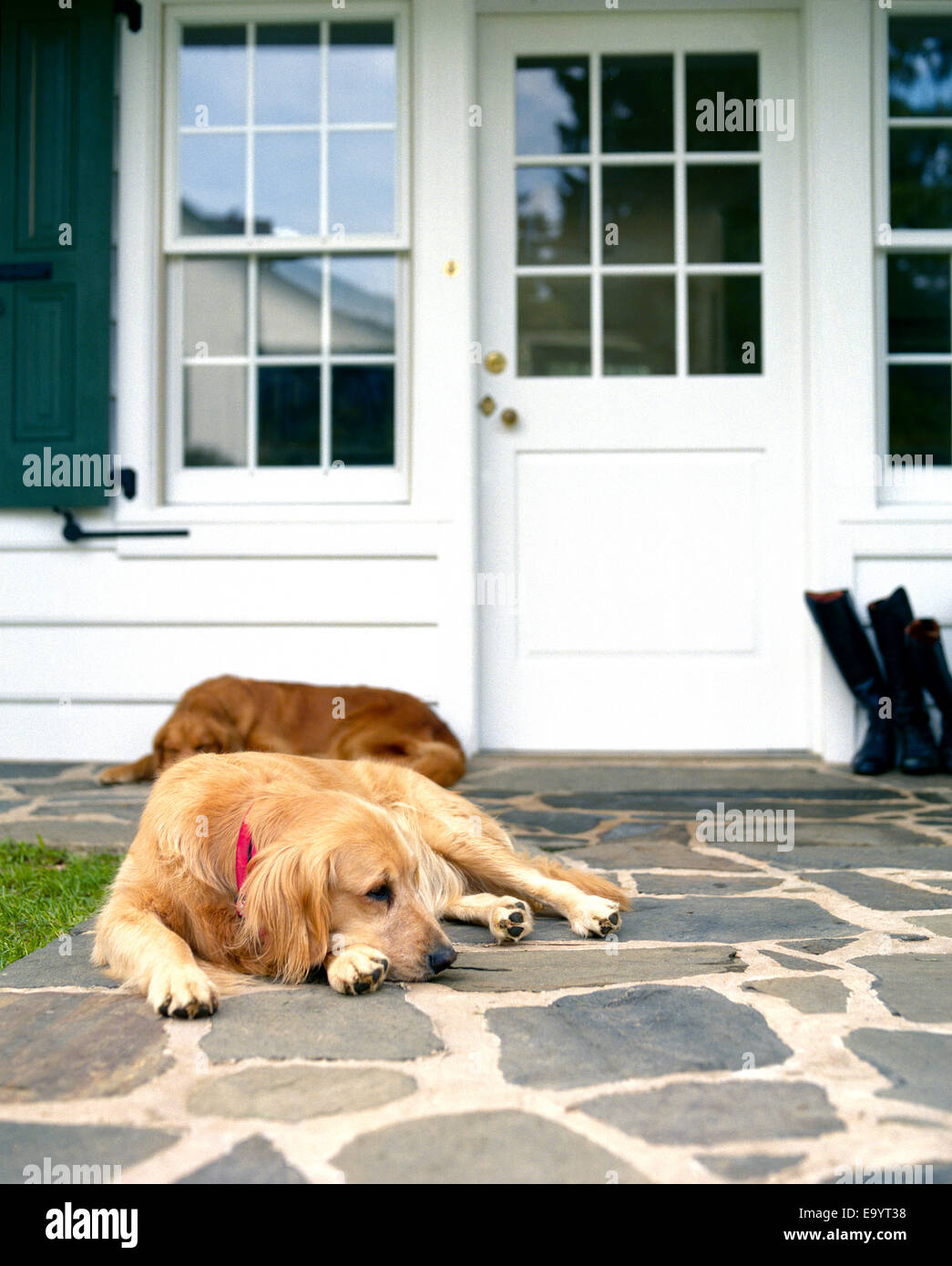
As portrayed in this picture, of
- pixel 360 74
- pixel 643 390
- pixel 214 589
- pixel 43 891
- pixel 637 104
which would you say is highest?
pixel 360 74

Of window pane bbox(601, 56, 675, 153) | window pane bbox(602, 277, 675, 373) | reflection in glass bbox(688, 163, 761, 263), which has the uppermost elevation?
window pane bbox(601, 56, 675, 153)

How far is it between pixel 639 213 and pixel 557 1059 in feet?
13.1

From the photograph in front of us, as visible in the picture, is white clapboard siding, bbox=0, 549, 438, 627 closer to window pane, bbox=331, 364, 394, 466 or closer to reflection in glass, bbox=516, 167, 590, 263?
window pane, bbox=331, 364, 394, 466

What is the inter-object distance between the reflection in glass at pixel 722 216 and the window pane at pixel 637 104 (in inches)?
8.4

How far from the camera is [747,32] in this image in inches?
186

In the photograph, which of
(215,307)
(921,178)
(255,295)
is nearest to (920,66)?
(921,178)

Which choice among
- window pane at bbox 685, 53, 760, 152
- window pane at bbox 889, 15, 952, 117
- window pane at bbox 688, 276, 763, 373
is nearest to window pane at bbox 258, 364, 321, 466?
window pane at bbox 688, 276, 763, 373

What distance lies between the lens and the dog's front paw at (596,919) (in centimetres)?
230

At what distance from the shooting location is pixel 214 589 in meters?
4.74

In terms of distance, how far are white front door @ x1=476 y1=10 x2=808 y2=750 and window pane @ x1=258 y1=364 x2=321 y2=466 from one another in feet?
2.42

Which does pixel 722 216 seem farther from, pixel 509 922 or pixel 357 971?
pixel 357 971

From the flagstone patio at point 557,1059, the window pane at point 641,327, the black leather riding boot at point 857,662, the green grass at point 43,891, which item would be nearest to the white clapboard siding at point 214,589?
the window pane at point 641,327

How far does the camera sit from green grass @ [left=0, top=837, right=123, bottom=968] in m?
2.40
